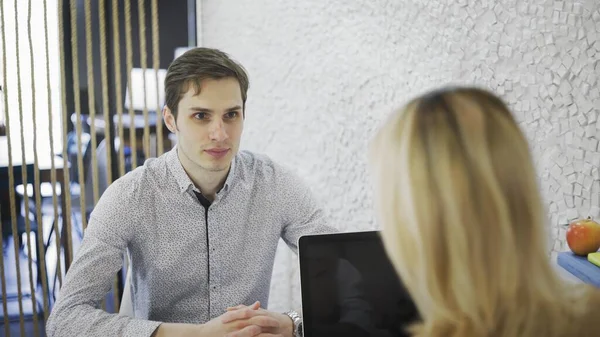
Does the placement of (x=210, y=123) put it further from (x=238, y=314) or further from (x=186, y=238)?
(x=238, y=314)

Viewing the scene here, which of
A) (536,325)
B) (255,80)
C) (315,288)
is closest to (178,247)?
(315,288)

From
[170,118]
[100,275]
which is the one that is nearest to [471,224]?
[100,275]

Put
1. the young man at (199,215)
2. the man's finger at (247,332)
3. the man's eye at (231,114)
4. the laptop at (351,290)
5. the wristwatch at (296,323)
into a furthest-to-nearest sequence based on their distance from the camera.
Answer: the man's eye at (231,114), the young man at (199,215), the wristwatch at (296,323), the man's finger at (247,332), the laptop at (351,290)

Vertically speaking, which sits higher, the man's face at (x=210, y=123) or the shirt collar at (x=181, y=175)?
the man's face at (x=210, y=123)

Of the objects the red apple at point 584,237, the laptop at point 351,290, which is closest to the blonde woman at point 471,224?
the laptop at point 351,290

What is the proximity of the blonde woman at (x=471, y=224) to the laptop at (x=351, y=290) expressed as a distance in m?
0.44

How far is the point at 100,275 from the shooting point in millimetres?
1619

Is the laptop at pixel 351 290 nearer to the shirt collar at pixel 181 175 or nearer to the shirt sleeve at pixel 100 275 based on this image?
the shirt sleeve at pixel 100 275

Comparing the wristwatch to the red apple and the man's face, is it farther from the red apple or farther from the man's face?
the red apple

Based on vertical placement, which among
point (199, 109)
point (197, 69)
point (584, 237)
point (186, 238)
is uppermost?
point (197, 69)

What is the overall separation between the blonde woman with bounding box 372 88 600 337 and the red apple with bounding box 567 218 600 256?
28.1 inches

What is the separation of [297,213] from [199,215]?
0.27 metres

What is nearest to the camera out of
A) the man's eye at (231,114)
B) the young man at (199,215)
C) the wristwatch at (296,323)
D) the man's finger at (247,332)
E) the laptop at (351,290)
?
the laptop at (351,290)

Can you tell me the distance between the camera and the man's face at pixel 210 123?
1.81 m
